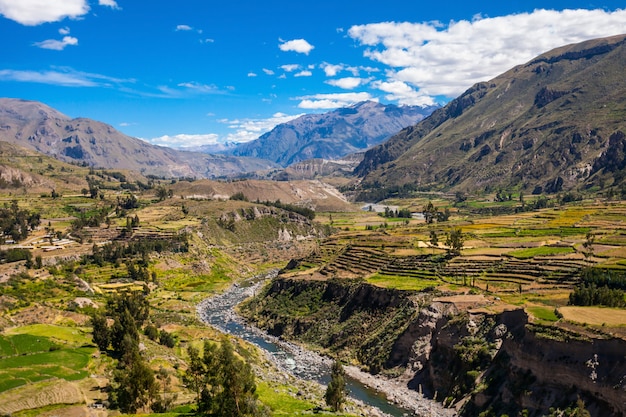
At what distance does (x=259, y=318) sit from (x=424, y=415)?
2256 inches

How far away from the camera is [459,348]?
6519 cm

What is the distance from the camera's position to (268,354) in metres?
89.3

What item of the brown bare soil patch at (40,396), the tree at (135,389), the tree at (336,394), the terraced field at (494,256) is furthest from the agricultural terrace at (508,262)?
the brown bare soil patch at (40,396)

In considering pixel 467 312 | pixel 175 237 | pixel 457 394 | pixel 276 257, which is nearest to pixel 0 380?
pixel 457 394

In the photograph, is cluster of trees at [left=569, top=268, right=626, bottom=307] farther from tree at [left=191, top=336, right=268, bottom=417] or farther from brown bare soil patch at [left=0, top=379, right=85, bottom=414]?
brown bare soil patch at [left=0, top=379, right=85, bottom=414]

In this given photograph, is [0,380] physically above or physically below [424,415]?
above

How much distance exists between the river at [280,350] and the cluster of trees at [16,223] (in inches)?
3065

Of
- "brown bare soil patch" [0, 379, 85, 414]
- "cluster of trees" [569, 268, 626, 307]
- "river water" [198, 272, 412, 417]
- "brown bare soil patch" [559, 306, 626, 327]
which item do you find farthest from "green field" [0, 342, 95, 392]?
"cluster of trees" [569, 268, 626, 307]

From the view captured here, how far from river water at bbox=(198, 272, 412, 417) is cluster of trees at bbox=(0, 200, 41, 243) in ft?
257

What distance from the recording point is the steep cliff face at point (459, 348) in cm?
4800

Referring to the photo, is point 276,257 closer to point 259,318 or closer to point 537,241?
point 259,318

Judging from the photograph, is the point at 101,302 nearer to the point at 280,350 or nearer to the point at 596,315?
the point at 280,350

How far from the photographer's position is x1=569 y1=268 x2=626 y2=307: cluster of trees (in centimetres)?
6175

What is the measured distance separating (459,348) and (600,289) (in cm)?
2155
